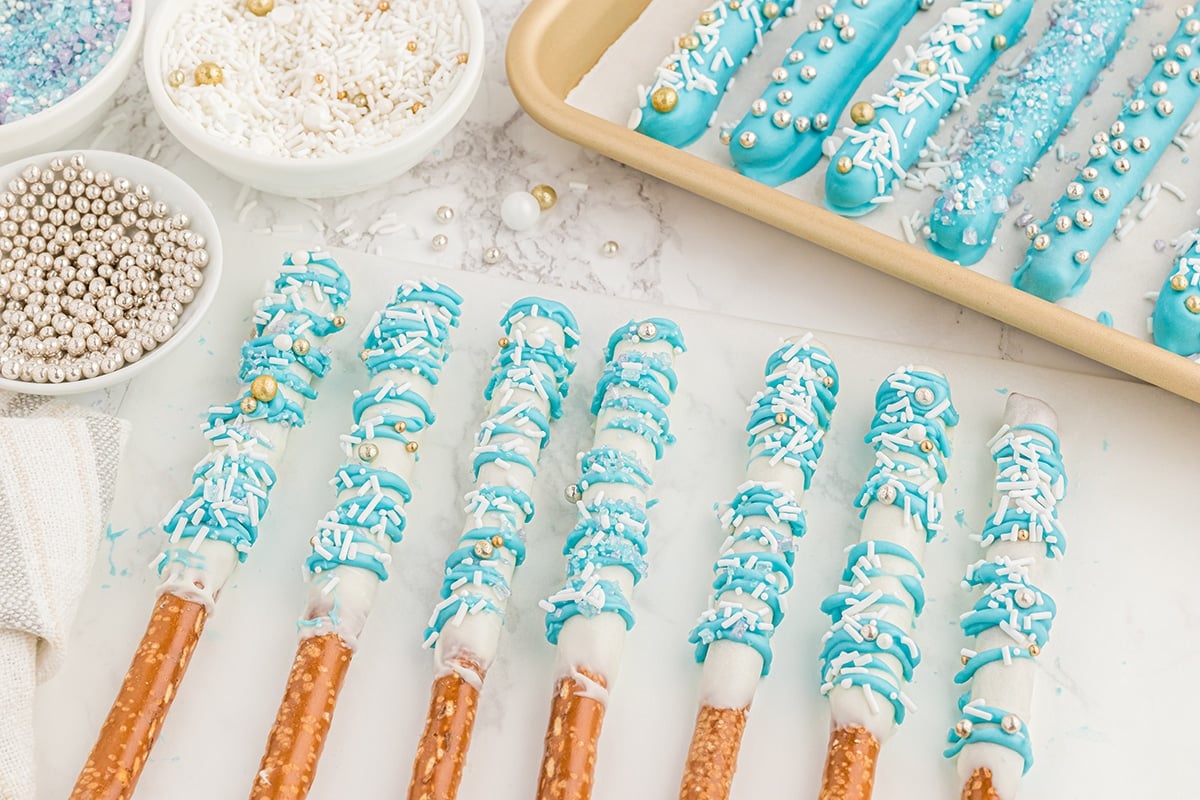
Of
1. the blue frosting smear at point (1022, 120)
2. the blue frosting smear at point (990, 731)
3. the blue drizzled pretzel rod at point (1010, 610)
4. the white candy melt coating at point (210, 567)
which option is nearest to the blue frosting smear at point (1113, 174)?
the blue frosting smear at point (1022, 120)

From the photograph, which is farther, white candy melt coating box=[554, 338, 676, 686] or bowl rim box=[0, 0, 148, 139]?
bowl rim box=[0, 0, 148, 139]

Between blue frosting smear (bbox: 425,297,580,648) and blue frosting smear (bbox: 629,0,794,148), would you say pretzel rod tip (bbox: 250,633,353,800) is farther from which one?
blue frosting smear (bbox: 629,0,794,148)

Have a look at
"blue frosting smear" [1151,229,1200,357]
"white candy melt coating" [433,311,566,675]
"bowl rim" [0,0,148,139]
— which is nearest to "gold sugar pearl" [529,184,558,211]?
"white candy melt coating" [433,311,566,675]

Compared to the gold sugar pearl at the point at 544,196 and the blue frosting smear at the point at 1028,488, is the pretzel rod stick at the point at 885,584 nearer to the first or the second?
the blue frosting smear at the point at 1028,488

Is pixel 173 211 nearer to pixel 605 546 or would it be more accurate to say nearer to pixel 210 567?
pixel 210 567

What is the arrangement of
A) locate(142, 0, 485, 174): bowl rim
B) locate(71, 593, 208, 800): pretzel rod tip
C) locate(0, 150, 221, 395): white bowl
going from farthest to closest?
locate(142, 0, 485, 174): bowl rim, locate(0, 150, 221, 395): white bowl, locate(71, 593, 208, 800): pretzel rod tip

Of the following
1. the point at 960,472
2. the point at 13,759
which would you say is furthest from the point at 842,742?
the point at 13,759

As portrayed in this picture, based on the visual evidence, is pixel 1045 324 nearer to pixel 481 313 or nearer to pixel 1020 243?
pixel 1020 243

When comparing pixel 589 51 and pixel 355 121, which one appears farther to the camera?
pixel 589 51
